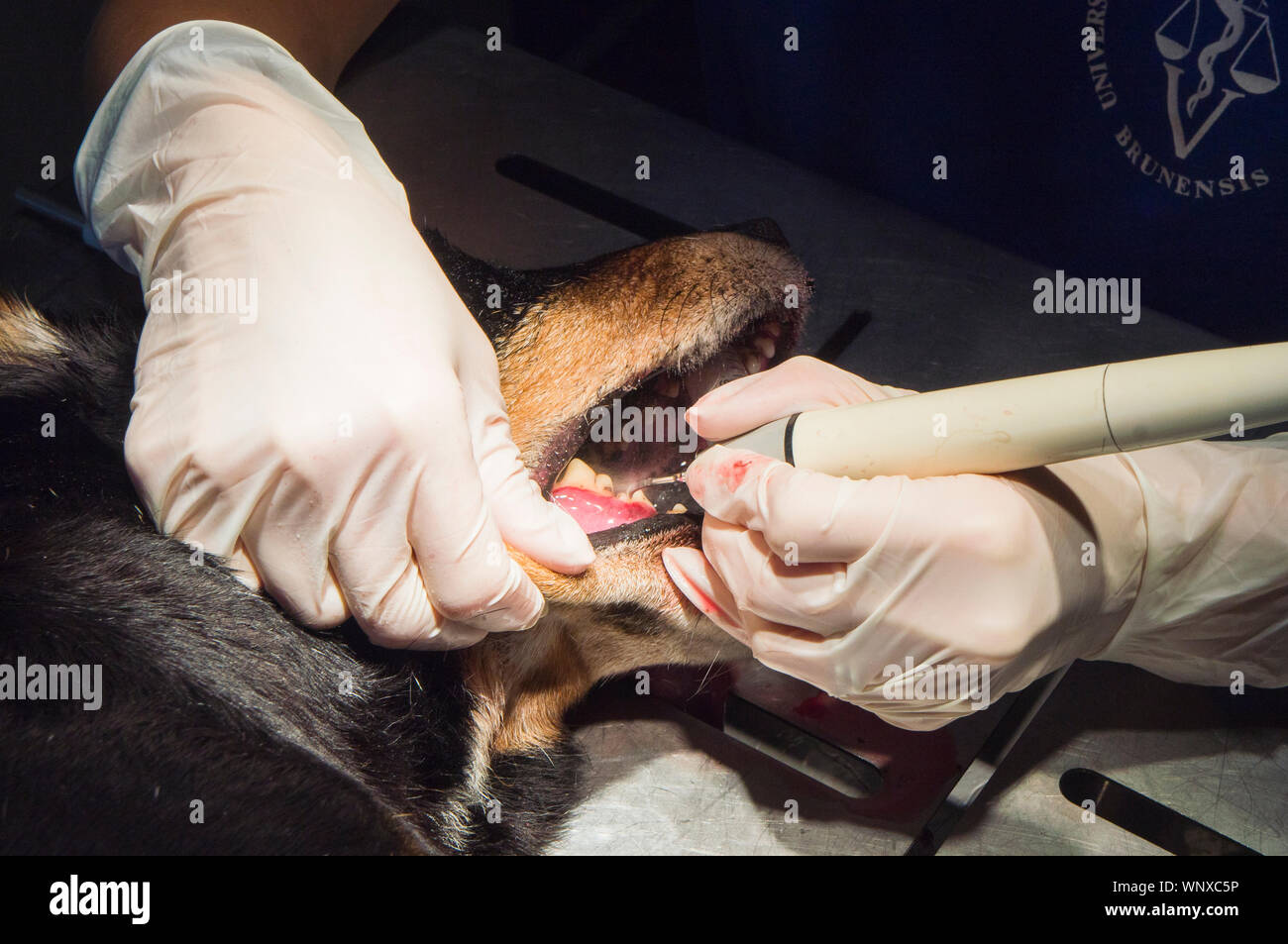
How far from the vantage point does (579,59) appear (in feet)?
12.1

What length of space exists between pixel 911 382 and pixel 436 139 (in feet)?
4.29

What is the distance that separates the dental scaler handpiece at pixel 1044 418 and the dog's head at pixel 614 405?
0.31m

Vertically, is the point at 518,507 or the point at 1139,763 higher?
the point at 518,507

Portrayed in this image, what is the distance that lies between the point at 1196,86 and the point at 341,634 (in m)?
1.90

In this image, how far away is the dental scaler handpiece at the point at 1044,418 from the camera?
104 centimetres

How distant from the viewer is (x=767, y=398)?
1640 millimetres

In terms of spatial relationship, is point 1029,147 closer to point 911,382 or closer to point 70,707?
point 911,382

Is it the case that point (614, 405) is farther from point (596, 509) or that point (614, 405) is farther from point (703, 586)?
point (703, 586)

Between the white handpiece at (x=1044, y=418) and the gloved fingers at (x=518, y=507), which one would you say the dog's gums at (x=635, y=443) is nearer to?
the gloved fingers at (x=518, y=507)

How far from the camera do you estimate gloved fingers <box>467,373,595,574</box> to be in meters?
1.51

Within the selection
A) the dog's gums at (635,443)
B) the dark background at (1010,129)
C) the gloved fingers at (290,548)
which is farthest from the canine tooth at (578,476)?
the dark background at (1010,129)

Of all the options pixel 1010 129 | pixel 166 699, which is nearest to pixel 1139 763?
pixel 1010 129

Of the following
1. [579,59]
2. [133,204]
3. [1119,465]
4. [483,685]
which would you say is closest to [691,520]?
[483,685]

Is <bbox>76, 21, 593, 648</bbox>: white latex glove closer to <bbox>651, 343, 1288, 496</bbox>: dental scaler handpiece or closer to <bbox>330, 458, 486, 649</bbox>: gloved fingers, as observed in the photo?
<bbox>330, 458, 486, 649</bbox>: gloved fingers
